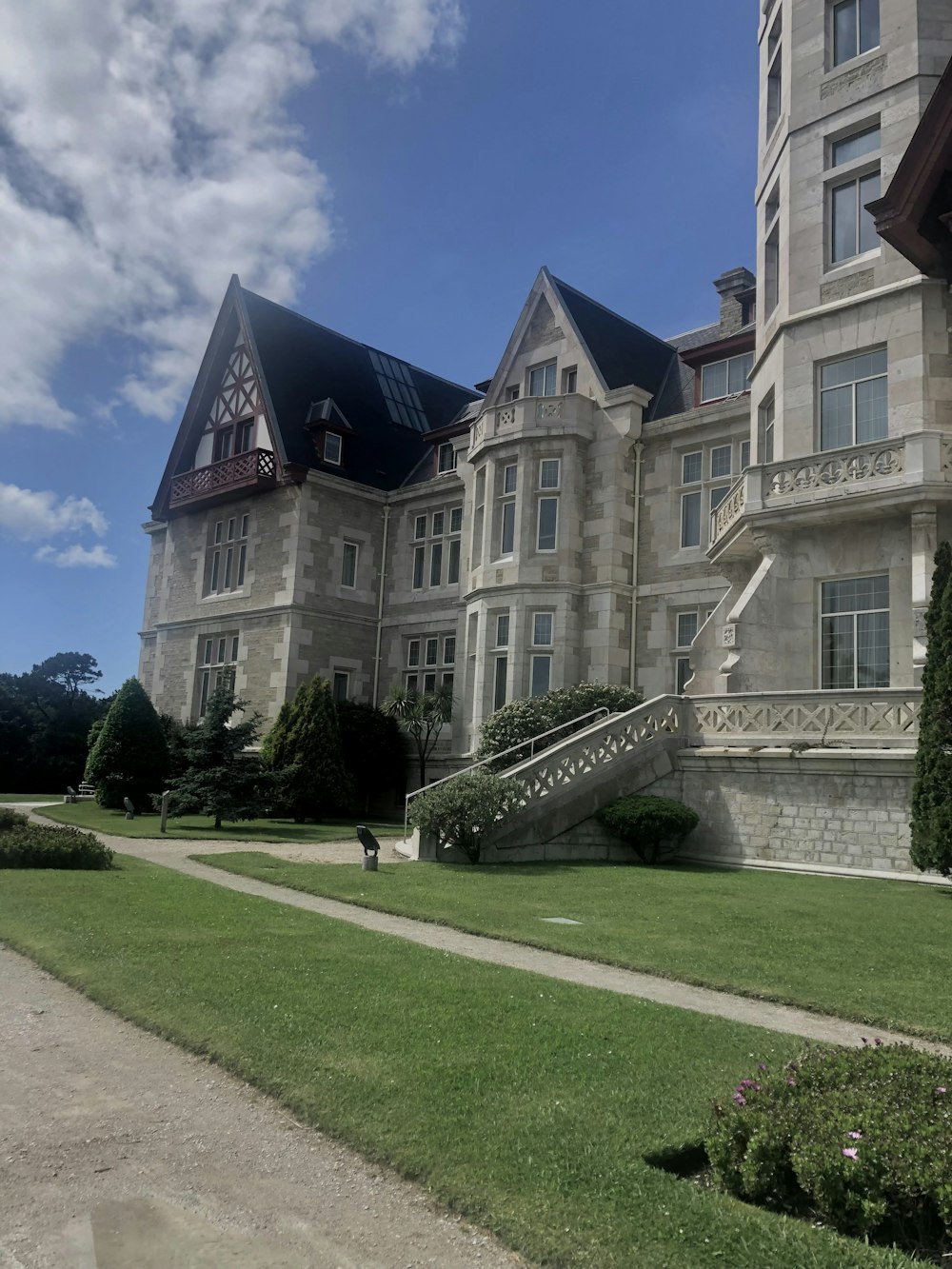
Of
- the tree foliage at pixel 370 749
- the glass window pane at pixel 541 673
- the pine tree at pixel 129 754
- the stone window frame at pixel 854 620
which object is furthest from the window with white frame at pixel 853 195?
the pine tree at pixel 129 754

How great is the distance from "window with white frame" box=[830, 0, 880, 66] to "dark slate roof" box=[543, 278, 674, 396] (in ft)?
30.1

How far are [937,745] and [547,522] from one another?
14185 mm

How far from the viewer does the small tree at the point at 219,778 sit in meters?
21.4

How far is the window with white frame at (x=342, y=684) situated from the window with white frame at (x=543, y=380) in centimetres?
1063

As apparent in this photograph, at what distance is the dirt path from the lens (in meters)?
3.52

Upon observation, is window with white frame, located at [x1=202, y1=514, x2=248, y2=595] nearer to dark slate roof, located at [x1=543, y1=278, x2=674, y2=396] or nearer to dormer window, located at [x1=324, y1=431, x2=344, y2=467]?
dormer window, located at [x1=324, y1=431, x2=344, y2=467]

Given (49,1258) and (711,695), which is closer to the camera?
(49,1258)

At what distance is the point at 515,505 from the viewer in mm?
25875

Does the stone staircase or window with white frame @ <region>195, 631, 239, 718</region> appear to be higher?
window with white frame @ <region>195, 631, 239, 718</region>

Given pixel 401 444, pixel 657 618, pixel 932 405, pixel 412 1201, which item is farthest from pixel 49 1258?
pixel 401 444

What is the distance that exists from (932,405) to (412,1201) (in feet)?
54.6

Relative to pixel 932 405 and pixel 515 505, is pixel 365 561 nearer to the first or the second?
pixel 515 505

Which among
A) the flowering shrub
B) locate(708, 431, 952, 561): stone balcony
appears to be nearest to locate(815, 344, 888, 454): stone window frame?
locate(708, 431, 952, 561): stone balcony

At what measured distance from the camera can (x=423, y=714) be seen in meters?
28.1
